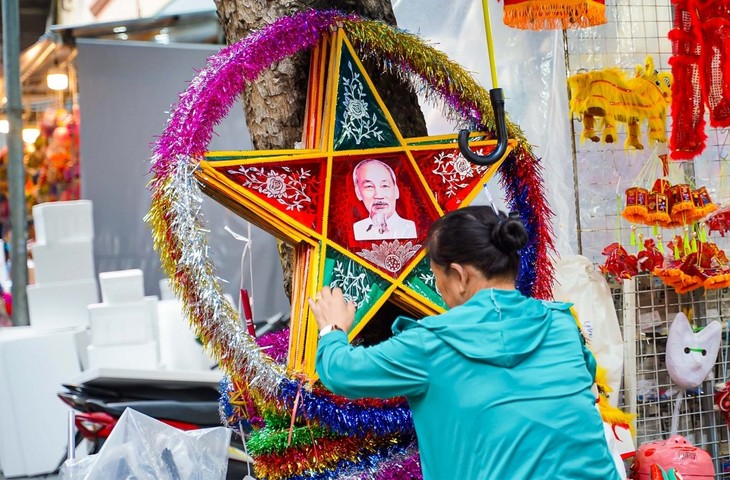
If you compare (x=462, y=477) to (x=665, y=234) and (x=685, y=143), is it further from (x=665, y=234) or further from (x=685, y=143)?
(x=665, y=234)

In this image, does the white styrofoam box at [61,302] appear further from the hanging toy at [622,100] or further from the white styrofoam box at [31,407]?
the hanging toy at [622,100]

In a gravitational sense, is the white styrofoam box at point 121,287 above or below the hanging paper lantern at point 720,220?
below

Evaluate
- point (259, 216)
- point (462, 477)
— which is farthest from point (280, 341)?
point (462, 477)

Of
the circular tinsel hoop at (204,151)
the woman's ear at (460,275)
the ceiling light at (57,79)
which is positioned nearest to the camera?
the woman's ear at (460,275)

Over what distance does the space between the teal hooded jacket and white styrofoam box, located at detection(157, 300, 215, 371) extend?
4.58 m

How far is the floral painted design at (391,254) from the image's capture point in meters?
2.80

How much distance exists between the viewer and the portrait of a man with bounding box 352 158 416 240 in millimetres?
2791

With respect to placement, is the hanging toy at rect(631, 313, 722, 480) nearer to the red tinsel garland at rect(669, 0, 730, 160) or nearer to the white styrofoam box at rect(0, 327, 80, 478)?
the red tinsel garland at rect(669, 0, 730, 160)

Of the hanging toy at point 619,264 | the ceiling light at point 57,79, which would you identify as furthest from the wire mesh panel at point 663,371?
the ceiling light at point 57,79

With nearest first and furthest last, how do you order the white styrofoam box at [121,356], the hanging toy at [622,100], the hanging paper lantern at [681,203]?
the hanging paper lantern at [681,203] → the hanging toy at [622,100] → the white styrofoam box at [121,356]

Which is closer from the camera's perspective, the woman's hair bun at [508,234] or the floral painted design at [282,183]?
the woman's hair bun at [508,234]

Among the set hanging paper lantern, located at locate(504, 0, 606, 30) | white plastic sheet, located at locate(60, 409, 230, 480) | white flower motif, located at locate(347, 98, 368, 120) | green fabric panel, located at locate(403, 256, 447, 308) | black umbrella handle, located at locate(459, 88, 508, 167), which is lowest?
white plastic sheet, located at locate(60, 409, 230, 480)

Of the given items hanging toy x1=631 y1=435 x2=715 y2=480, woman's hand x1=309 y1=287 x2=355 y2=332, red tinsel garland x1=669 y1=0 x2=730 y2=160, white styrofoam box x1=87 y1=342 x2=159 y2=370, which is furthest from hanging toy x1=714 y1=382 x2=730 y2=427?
white styrofoam box x1=87 y1=342 x2=159 y2=370

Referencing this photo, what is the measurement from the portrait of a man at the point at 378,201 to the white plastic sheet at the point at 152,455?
87 cm
